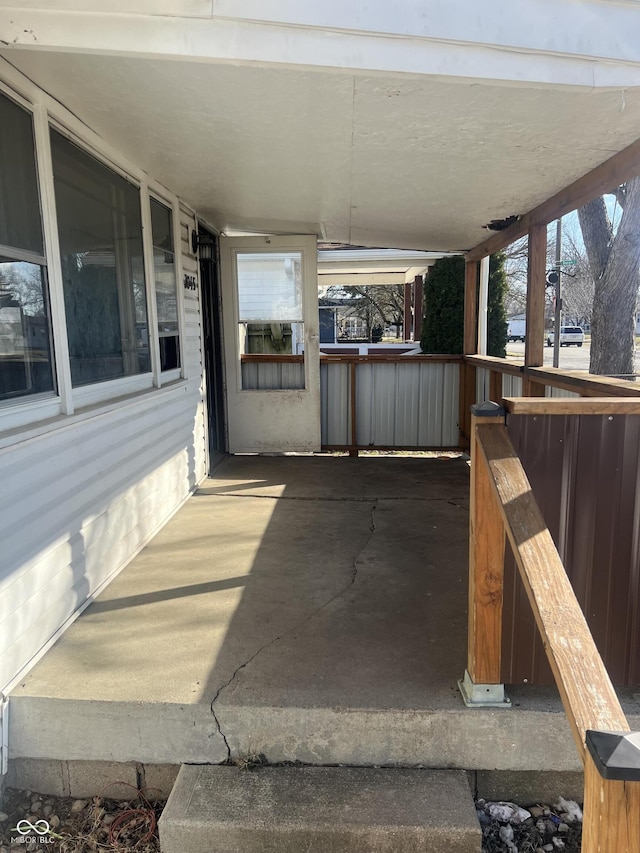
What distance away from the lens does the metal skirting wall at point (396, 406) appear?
20.6ft

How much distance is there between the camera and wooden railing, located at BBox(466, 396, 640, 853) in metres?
0.92

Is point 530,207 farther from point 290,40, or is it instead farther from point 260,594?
point 260,594

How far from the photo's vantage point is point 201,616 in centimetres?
267

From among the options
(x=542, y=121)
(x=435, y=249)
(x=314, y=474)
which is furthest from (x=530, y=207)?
(x=314, y=474)

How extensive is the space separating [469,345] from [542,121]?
13.0 feet

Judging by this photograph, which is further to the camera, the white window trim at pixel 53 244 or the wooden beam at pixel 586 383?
the wooden beam at pixel 586 383

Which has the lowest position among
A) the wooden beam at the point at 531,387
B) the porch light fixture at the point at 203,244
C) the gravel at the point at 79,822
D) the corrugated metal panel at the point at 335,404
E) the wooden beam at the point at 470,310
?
the gravel at the point at 79,822

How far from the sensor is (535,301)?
172 inches

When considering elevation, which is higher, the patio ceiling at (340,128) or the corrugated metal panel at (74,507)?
the patio ceiling at (340,128)

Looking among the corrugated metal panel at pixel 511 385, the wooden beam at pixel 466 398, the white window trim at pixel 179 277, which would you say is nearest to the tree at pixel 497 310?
the wooden beam at pixel 466 398

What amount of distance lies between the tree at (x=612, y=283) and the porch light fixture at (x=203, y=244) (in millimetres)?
5171

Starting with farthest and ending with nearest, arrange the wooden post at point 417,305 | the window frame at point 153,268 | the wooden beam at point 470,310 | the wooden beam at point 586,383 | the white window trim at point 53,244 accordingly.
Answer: the wooden post at point 417,305 → the wooden beam at point 470,310 → the window frame at point 153,268 → the wooden beam at point 586,383 → the white window trim at point 53,244

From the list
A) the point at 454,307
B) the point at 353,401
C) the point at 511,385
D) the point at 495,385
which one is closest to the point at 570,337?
the point at 454,307

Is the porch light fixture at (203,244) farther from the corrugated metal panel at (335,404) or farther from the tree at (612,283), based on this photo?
the tree at (612,283)
